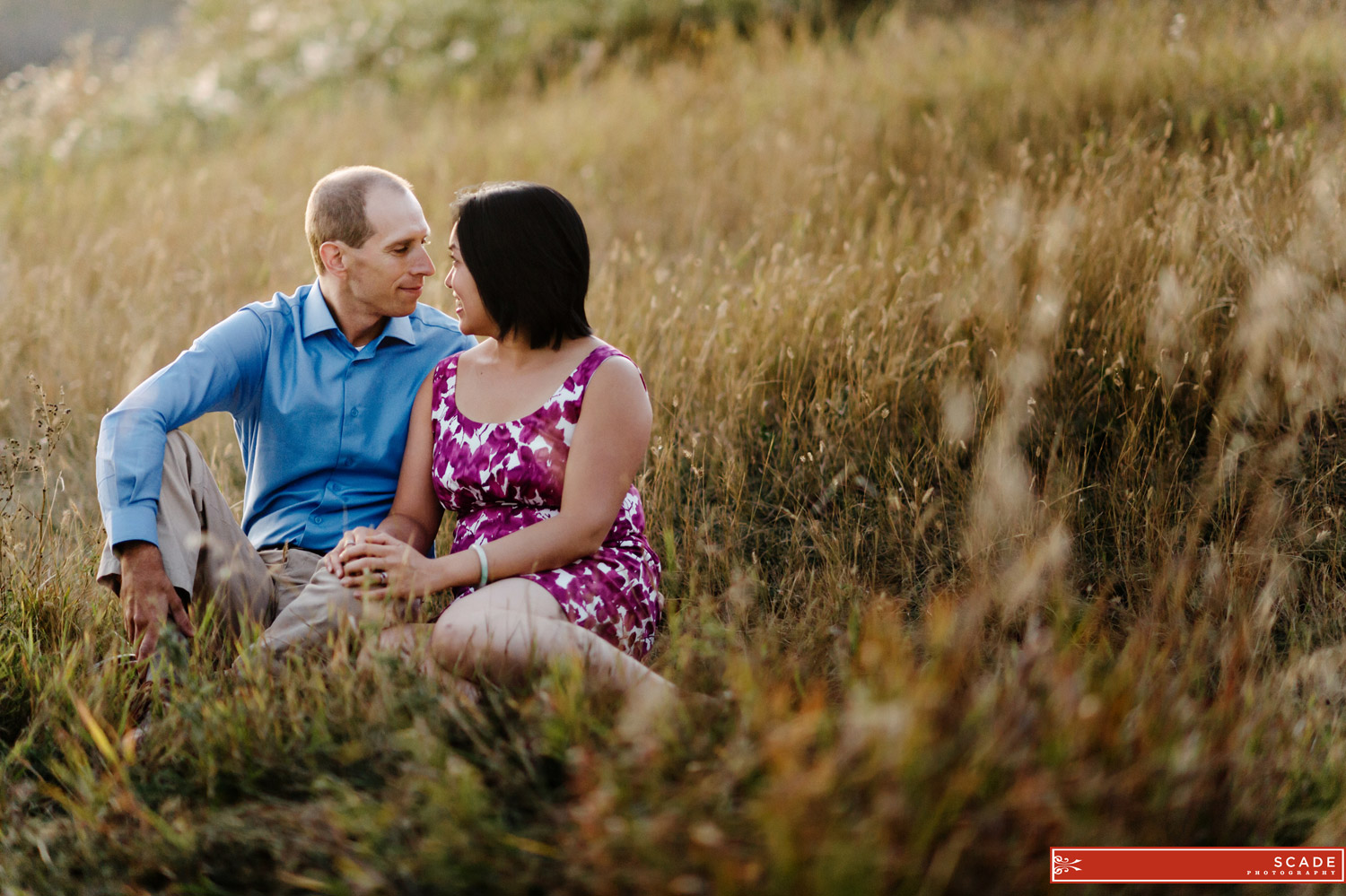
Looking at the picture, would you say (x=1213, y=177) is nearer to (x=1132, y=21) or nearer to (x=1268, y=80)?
(x=1268, y=80)

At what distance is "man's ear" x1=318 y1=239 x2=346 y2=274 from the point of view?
2.98 m

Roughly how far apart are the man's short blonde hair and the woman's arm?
92 centimetres

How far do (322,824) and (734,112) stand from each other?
603 cm

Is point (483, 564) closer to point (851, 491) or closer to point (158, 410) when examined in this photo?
point (158, 410)

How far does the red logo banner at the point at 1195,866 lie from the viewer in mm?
1478

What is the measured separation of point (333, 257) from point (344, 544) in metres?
0.92

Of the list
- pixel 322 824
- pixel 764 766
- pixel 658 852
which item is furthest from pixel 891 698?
pixel 322 824

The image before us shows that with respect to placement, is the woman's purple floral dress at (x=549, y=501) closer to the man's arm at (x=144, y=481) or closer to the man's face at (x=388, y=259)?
the man's face at (x=388, y=259)

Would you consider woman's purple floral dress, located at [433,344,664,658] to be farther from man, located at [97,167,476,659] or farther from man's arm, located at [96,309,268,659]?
man's arm, located at [96,309,268,659]

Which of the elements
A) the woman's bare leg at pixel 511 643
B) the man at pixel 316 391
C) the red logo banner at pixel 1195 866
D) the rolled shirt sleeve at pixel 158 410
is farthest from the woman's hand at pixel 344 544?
the red logo banner at pixel 1195 866

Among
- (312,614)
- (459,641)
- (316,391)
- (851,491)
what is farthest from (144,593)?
(851,491)

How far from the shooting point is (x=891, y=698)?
63.7 inches

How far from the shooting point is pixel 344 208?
117 inches

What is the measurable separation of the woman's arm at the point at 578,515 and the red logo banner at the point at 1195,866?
55.6 inches
